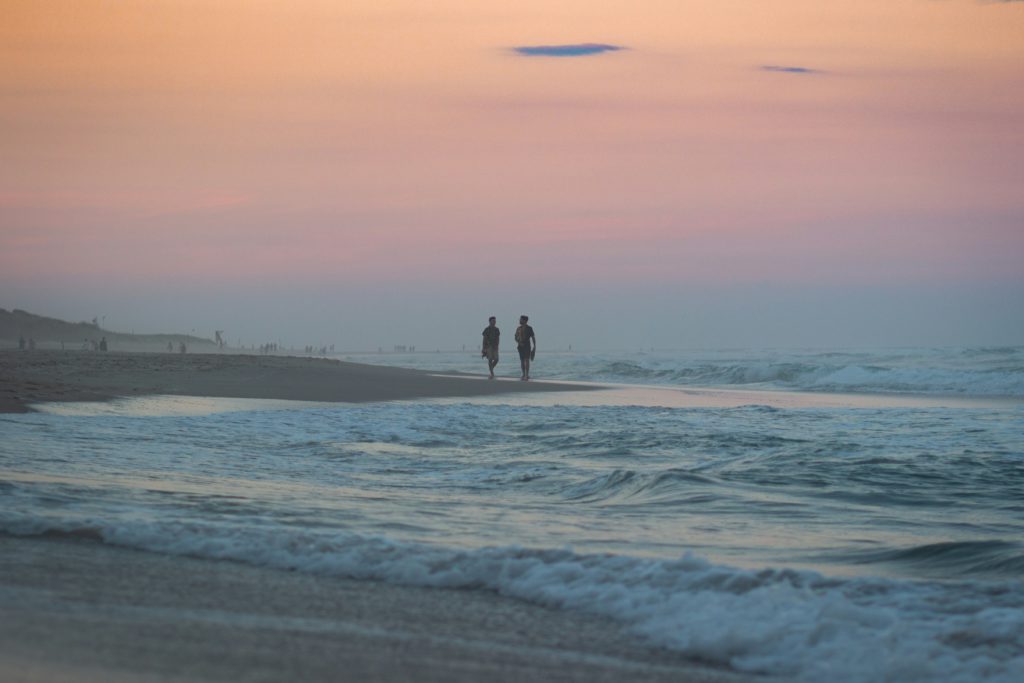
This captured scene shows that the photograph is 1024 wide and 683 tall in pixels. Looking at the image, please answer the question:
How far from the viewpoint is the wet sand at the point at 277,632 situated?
331cm

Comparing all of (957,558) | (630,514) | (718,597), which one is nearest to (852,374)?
(630,514)

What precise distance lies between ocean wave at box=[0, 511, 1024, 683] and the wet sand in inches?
7.3

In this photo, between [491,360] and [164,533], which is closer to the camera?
[164,533]

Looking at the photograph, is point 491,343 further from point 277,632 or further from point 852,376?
point 277,632

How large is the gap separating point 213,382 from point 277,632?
749 inches

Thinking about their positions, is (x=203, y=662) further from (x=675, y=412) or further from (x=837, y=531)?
A: (x=675, y=412)

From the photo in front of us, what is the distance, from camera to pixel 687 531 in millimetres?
6133

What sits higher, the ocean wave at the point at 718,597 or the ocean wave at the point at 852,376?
the ocean wave at the point at 852,376

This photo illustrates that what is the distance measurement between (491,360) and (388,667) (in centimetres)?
2638

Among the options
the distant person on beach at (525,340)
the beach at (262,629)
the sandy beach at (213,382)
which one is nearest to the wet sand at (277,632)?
the beach at (262,629)

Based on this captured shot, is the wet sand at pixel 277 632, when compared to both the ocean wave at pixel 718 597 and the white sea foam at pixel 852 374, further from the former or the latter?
the white sea foam at pixel 852 374

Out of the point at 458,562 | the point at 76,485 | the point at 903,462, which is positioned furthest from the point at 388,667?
the point at 903,462

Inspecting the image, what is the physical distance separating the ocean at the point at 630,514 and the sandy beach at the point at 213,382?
3509 mm

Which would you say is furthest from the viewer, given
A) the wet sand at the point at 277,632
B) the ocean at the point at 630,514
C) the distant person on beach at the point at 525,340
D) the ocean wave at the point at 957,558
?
the distant person on beach at the point at 525,340
